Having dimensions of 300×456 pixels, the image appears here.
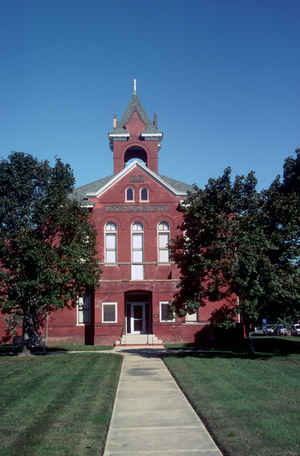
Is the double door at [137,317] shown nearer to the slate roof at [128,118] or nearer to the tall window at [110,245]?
the tall window at [110,245]

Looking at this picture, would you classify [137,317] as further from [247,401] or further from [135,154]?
[247,401]

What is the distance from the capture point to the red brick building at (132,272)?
109 feet

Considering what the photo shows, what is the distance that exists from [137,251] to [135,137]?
40.0 feet

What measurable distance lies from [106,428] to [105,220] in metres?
26.7

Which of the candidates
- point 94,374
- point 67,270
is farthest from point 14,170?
point 94,374

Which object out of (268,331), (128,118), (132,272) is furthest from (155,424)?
(268,331)

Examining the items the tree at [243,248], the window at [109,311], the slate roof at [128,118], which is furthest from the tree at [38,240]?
the slate roof at [128,118]

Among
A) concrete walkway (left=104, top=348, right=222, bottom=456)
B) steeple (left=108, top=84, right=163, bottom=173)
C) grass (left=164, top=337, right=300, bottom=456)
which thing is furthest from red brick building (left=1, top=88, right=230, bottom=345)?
concrete walkway (left=104, top=348, right=222, bottom=456)

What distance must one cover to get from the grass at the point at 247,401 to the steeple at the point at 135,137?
24298 mm

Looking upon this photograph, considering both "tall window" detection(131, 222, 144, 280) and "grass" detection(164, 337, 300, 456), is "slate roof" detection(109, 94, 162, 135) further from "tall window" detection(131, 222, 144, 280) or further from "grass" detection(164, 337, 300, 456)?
"grass" detection(164, 337, 300, 456)

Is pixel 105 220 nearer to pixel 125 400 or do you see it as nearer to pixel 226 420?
pixel 125 400

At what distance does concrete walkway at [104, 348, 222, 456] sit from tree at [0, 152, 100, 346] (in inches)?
370

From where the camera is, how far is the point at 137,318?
35719 millimetres

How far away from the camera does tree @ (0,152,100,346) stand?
23031mm
